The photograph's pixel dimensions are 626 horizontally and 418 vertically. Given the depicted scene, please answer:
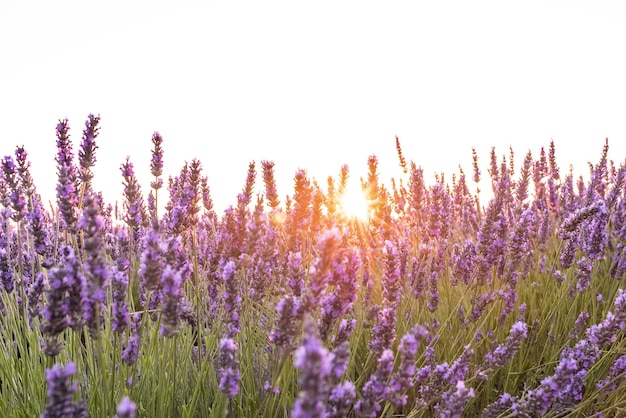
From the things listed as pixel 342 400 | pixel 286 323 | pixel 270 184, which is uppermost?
pixel 270 184

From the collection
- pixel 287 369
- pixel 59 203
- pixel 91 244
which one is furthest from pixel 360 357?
pixel 91 244

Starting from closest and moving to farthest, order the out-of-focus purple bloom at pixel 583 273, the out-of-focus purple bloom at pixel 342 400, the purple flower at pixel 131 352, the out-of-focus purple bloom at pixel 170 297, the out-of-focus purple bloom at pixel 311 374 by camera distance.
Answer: the out-of-focus purple bloom at pixel 311 374
the out-of-focus purple bloom at pixel 342 400
the out-of-focus purple bloom at pixel 170 297
the purple flower at pixel 131 352
the out-of-focus purple bloom at pixel 583 273

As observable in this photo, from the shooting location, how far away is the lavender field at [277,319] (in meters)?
1.44

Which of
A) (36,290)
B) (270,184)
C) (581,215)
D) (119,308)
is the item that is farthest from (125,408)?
(581,215)

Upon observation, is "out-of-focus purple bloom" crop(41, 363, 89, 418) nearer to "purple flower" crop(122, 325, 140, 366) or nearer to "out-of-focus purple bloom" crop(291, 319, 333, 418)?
"out-of-focus purple bloom" crop(291, 319, 333, 418)

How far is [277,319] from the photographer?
1672 millimetres

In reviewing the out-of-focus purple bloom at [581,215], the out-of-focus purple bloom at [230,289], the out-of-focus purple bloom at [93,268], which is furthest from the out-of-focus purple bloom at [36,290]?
the out-of-focus purple bloom at [581,215]

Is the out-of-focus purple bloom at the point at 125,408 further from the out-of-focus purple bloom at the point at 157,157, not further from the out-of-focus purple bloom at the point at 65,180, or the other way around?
the out-of-focus purple bloom at the point at 157,157

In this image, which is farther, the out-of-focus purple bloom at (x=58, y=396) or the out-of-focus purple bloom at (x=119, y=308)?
the out-of-focus purple bloom at (x=119, y=308)

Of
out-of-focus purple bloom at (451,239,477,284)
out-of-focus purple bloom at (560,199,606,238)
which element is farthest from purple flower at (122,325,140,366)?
out-of-focus purple bloom at (560,199,606,238)

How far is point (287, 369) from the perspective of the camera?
2377mm

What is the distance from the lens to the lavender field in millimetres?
1440

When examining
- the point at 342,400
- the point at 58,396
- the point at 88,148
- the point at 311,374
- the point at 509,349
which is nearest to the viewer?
the point at 311,374

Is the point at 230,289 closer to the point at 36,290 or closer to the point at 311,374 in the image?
the point at 36,290
